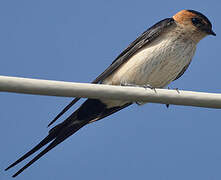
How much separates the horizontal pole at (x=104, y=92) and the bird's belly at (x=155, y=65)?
5.55ft

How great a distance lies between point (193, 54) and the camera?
4.62 meters

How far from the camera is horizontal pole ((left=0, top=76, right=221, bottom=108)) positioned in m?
2.26

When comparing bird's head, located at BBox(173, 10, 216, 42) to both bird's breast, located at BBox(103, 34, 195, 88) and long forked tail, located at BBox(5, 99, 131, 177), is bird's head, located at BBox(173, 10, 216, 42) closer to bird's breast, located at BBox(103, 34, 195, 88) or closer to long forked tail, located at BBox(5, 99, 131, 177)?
bird's breast, located at BBox(103, 34, 195, 88)

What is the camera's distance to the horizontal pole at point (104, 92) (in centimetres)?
226

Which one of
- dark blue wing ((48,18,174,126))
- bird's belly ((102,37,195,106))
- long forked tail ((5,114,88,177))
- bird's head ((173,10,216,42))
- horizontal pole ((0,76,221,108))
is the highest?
bird's head ((173,10,216,42))

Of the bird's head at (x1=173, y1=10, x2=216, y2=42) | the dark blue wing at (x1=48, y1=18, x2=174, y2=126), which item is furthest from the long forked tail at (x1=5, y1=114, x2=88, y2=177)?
the bird's head at (x1=173, y1=10, x2=216, y2=42)

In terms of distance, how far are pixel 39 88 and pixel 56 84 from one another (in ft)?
0.29

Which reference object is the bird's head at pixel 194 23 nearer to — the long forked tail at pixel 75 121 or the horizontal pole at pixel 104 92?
the long forked tail at pixel 75 121

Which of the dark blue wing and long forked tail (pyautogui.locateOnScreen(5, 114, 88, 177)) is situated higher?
the dark blue wing

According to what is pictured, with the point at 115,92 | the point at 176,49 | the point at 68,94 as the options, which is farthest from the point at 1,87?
the point at 176,49

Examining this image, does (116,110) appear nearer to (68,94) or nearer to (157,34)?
(157,34)

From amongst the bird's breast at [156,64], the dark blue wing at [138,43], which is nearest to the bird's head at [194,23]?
the dark blue wing at [138,43]

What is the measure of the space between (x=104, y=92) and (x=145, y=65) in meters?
Answer: 1.86

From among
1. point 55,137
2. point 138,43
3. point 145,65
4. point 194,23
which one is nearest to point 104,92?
point 55,137
